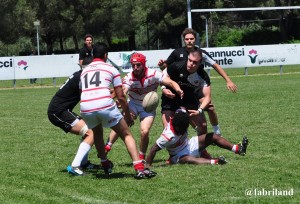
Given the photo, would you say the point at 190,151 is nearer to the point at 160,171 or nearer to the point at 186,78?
the point at 160,171

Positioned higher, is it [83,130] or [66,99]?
[66,99]

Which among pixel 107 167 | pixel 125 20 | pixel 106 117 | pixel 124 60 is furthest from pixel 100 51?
pixel 125 20

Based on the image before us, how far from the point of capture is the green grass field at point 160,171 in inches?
305

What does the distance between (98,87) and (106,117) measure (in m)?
0.40

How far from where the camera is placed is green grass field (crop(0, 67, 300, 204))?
7746 mm

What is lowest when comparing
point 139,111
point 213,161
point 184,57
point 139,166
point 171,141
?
point 213,161

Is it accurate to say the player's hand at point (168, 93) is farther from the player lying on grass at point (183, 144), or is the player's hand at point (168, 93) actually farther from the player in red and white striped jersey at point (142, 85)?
the player lying on grass at point (183, 144)

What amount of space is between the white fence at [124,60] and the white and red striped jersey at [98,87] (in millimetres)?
24768

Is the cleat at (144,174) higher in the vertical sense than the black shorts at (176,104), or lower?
lower

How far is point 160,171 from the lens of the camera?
9516 mm

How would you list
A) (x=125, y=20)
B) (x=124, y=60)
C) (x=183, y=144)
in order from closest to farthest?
(x=183, y=144) < (x=124, y=60) < (x=125, y=20)

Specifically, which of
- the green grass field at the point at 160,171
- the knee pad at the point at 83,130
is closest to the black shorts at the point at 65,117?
the knee pad at the point at 83,130

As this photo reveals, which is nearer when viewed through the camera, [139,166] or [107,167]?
[139,166]

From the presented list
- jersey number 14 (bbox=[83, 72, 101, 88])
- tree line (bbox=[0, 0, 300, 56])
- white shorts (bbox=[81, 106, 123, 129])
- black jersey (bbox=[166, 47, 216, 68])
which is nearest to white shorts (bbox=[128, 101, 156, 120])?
black jersey (bbox=[166, 47, 216, 68])
